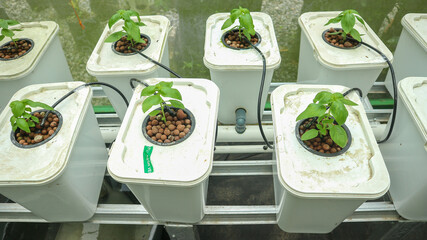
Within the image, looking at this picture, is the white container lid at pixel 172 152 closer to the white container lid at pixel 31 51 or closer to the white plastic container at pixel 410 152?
the white container lid at pixel 31 51

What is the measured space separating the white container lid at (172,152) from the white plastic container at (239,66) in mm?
176

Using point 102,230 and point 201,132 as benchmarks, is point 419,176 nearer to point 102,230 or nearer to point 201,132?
point 201,132

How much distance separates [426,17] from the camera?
127cm

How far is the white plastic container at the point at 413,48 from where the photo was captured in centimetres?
120

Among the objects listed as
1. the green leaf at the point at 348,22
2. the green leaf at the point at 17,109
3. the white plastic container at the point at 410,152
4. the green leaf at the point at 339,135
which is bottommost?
the white plastic container at the point at 410,152

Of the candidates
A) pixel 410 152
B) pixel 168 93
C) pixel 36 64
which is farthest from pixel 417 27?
pixel 36 64

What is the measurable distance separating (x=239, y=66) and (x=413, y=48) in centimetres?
81

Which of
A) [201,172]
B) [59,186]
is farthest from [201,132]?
[59,186]

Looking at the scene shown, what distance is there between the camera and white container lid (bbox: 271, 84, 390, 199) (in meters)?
0.75

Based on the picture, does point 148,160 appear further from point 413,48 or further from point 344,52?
point 413,48

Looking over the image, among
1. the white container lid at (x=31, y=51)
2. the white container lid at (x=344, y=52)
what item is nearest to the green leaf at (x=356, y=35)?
the white container lid at (x=344, y=52)

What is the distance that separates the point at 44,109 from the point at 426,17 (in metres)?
1.64

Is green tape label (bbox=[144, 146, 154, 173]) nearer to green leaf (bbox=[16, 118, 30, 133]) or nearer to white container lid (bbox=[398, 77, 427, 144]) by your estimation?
green leaf (bbox=[16, 118, 30, 133])

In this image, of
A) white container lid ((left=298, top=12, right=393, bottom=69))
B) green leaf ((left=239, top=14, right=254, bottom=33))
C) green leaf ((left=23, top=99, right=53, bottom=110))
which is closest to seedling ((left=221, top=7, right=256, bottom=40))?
green leaf ((left=239, top=14, right=254, bottom=33))
